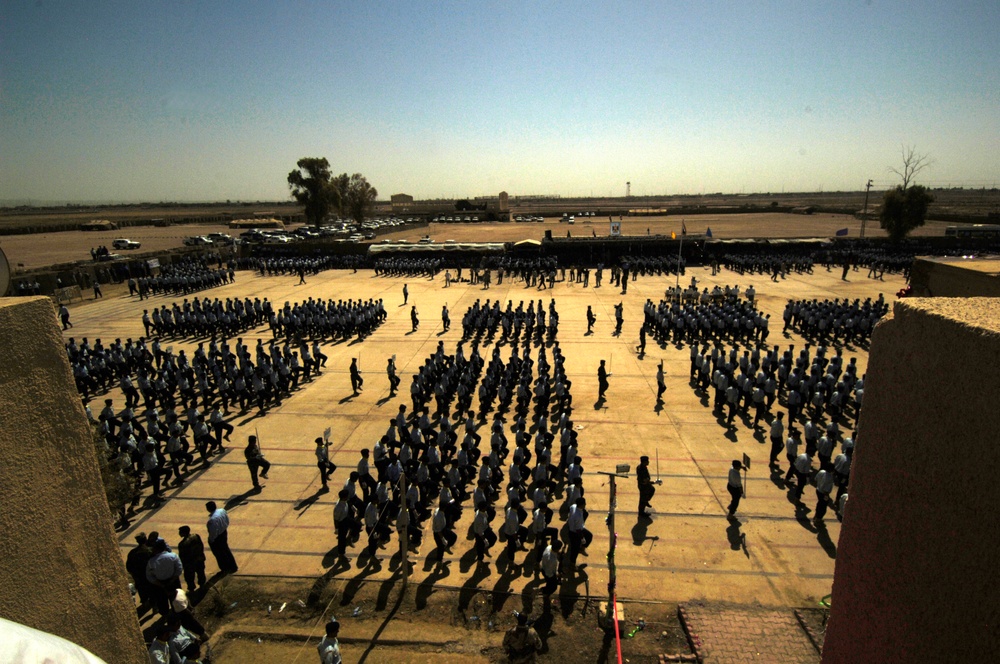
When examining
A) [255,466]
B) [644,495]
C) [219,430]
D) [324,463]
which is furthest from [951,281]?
[219,430]

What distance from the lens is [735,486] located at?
9.38 metres

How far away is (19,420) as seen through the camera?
234 centimetres

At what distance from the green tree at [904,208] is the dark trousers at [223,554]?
49874 millimetres

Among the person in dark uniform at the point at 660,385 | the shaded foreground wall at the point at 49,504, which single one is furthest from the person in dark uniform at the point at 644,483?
the shaded foreground wall at the point at 49,504

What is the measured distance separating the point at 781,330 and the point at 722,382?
35.9ft

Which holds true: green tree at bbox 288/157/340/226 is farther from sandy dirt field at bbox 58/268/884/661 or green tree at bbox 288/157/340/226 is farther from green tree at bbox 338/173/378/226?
sandy dirt field at bbox 58/268/884/661

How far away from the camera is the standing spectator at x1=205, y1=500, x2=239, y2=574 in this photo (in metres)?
7.96

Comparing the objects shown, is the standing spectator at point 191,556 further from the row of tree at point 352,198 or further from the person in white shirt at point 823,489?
the row of tree at point 352,198

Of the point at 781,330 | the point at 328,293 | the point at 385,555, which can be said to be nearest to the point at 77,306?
the point at 328,293

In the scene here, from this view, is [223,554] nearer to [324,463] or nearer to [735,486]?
[324,463]

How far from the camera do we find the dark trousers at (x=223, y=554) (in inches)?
319

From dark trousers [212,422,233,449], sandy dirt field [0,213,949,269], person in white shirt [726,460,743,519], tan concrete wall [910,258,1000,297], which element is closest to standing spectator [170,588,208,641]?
dark trousers [212,422,233,449]

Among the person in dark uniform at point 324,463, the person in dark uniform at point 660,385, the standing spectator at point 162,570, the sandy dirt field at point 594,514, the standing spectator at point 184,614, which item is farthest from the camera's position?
the person in dark uniform at point 660,385

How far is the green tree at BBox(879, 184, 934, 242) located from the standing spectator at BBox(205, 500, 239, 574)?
49.9 metres
